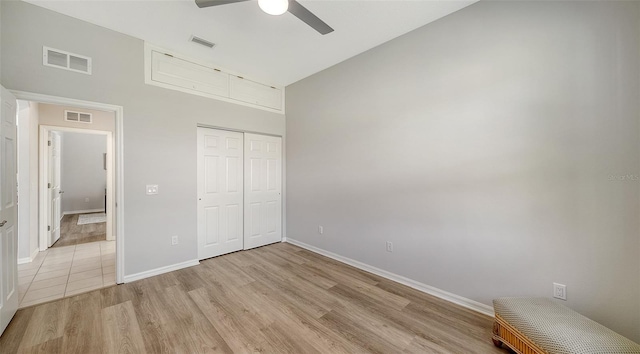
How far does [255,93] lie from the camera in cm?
392

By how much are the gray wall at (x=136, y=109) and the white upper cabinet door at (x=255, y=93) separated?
0.32 m

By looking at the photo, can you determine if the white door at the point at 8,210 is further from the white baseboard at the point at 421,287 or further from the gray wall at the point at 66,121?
the white baseboard at the point at 421,287

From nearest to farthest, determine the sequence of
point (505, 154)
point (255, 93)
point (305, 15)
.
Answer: point (305, 15)
point (505, 154)
point (255, 93)

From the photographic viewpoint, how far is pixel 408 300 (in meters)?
2.40

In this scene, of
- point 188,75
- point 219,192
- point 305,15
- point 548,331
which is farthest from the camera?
point 219,192

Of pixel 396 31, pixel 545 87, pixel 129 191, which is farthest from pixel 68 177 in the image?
pixel 545 87

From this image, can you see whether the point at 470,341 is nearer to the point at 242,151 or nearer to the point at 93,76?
the point at 242,151

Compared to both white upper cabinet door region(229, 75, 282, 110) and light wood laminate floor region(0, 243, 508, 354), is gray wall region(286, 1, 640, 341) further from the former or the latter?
white upper cabinet door region(229, 75, 282, 110)

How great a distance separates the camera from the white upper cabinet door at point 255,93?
12.0 ft

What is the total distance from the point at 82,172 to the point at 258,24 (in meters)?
8.63

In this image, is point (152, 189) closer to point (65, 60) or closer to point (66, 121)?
point (65, 60)

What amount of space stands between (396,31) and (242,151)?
2.82 m

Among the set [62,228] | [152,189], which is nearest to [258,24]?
[152,189]

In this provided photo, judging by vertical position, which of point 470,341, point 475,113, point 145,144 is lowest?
point 470,341
